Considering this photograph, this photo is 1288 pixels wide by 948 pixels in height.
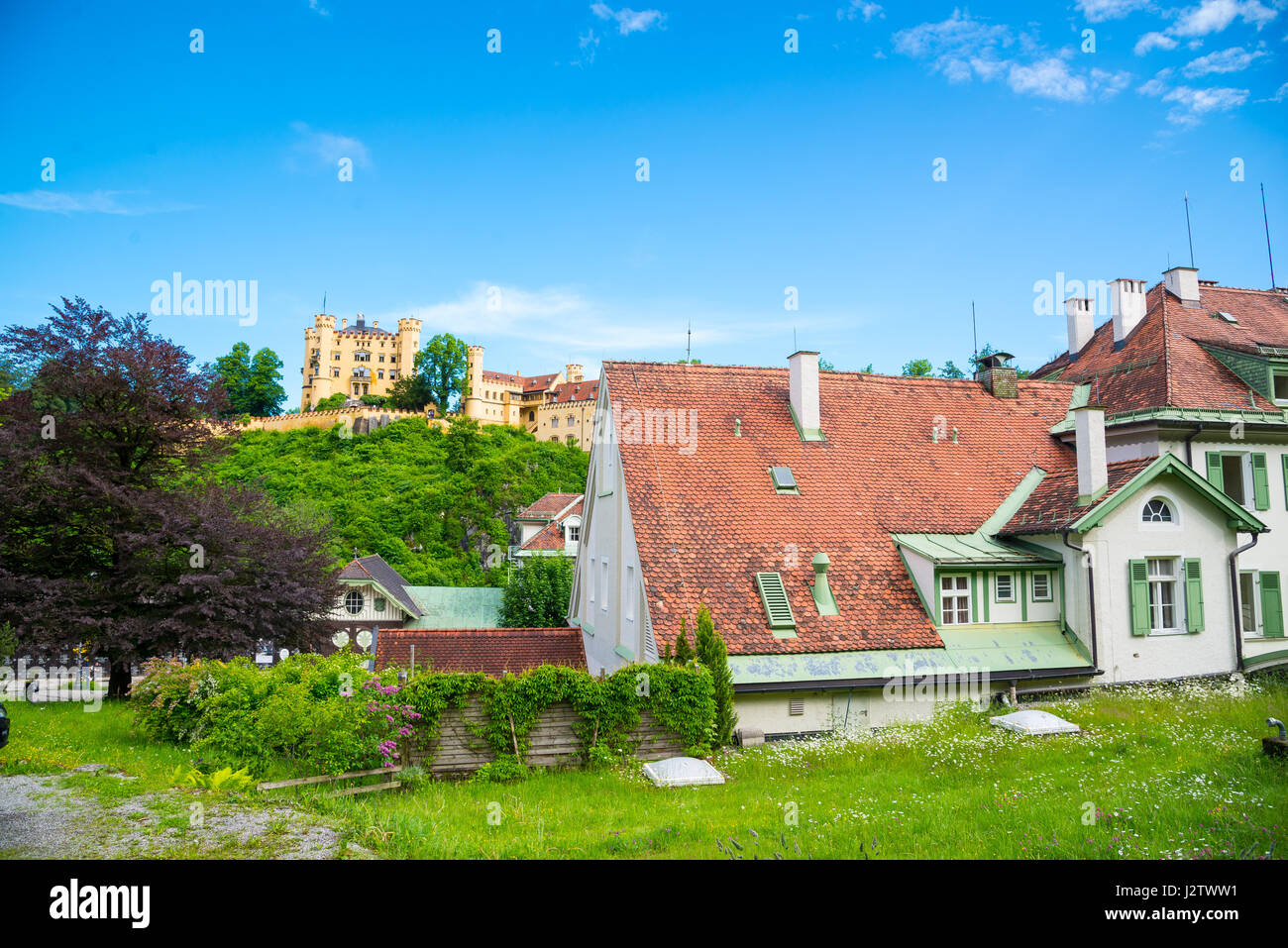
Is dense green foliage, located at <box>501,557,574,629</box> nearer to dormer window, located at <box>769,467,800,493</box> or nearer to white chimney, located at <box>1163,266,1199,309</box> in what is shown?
dormer window, located at <box>769,467,800,493</box>

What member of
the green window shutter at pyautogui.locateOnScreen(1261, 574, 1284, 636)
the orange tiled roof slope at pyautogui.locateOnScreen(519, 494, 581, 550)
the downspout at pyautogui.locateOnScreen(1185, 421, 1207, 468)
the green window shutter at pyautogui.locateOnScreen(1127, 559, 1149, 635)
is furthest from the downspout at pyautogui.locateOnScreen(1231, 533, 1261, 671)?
the orange tiled roof slope at pyautogui.locateOnScreen(519, 494, 581, 550)

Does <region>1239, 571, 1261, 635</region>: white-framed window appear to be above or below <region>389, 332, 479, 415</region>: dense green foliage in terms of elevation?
below

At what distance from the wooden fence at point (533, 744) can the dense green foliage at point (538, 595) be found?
29750mm

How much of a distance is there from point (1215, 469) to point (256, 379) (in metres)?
116

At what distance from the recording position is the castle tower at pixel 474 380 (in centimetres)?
11662

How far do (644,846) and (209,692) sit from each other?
8.82 meters

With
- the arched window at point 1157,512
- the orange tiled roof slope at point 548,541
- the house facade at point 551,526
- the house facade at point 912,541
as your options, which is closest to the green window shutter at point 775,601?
the house facade at point 912,541

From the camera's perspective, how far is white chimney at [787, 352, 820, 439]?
819 inches

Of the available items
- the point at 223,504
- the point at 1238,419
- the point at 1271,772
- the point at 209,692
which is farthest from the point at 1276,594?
the point at 223,504

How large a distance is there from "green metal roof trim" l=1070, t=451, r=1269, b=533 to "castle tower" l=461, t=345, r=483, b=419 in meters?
104

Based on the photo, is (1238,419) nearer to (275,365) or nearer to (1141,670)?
(1141,670)

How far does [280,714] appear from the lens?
38.3 feet

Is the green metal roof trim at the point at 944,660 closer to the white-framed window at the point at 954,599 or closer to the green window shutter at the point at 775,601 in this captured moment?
the white-framed window at the point at 954,599

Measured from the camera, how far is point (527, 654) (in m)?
22.2
